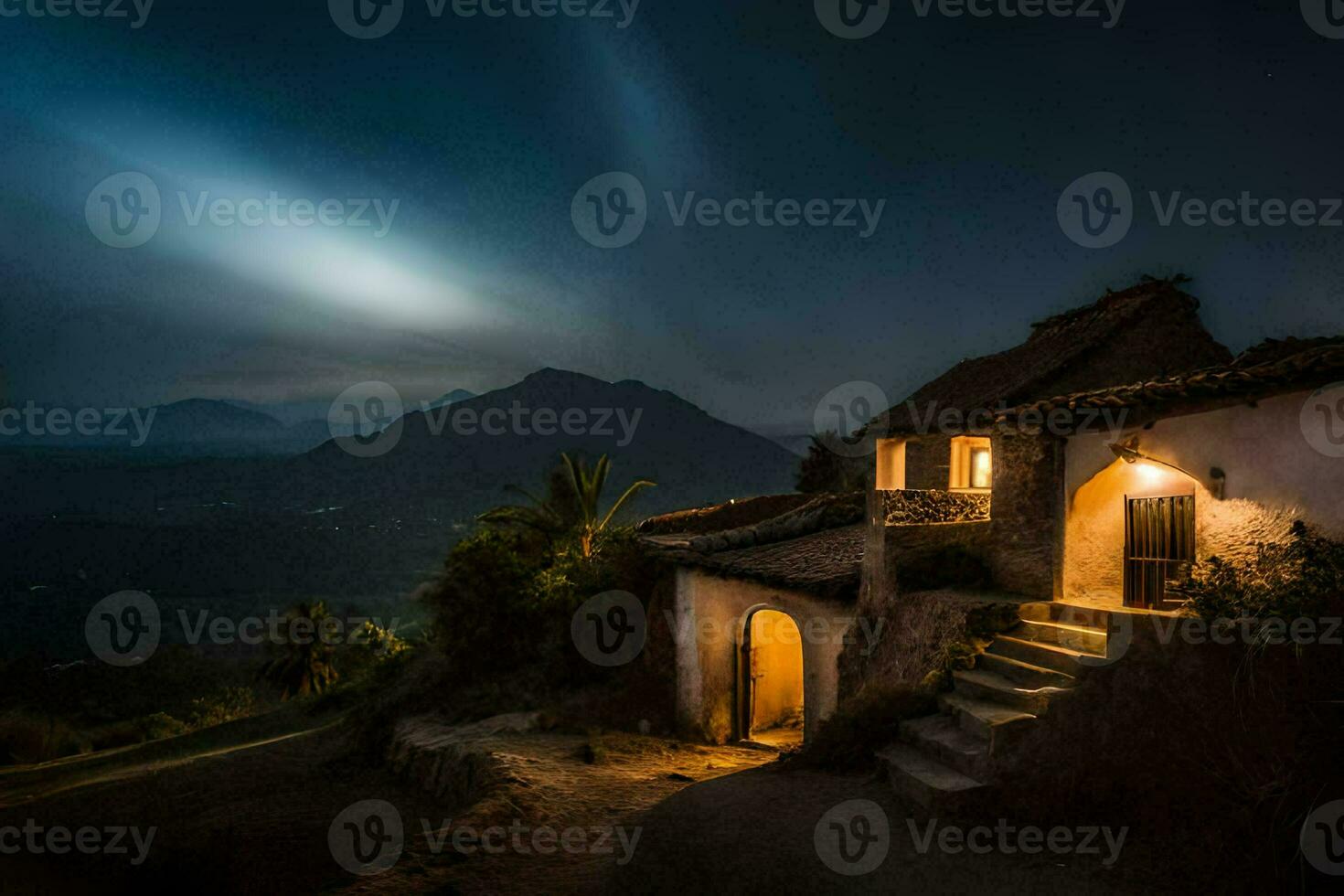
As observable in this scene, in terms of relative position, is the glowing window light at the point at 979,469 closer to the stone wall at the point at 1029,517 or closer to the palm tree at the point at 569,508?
the stone wall at the point at 1029,517

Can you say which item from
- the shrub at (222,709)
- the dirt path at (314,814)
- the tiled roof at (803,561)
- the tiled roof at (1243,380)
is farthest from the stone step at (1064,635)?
the shrub at (222,709)

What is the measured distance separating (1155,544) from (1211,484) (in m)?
1.27

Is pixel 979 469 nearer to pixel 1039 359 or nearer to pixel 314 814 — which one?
pixel 1039 359

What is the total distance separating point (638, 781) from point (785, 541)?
584 cm

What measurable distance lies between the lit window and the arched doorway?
16.2 ft

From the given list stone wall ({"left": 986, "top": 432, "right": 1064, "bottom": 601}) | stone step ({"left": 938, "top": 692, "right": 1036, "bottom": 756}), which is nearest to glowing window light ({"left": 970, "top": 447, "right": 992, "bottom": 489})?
stone wall ({"left": 986, "top": 432, "right": 1064, "bottom": 601})

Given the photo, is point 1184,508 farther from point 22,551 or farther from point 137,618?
point 22,551

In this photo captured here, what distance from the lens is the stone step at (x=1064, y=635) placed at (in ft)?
25.9

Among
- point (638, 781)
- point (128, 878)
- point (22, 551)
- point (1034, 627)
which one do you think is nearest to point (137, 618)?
point (22, 551)

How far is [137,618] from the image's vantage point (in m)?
50.5

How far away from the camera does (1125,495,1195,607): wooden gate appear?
8.77m

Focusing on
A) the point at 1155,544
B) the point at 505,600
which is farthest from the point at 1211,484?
the point at 505,600

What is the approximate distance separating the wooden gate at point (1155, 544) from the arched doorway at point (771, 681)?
577cm

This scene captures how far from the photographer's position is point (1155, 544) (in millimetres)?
9219
